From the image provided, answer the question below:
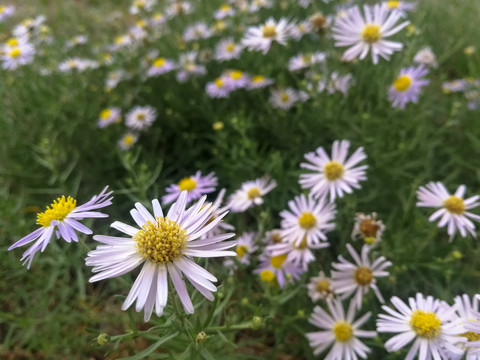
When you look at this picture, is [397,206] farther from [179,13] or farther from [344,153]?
[179,13]

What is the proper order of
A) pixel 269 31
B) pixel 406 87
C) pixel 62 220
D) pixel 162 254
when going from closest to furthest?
pixel 162 254 < pixel 62 220 < pixel 406 87 < pixel 269 31

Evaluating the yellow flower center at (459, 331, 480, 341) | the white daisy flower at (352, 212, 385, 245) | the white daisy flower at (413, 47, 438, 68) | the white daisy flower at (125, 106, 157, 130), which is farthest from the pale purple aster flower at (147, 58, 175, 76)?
the yellow flower center at (459, 331, 480, 341)

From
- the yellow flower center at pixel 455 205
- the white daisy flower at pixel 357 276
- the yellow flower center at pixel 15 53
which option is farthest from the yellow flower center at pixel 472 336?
the yellow flower center at pixel 15 53

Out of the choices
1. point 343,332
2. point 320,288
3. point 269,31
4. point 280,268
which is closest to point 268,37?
point 269,31

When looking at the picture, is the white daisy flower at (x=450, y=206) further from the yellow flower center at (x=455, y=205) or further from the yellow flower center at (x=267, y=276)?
the yellow flower center at (x=267, y=276)

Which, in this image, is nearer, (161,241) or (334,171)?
(161,241)

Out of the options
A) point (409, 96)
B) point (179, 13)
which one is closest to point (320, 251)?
point (409, 96)

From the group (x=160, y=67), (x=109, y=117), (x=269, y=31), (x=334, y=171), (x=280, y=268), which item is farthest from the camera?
(x=160, y=67)

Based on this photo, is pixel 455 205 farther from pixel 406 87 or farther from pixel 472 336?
pixel 406 87

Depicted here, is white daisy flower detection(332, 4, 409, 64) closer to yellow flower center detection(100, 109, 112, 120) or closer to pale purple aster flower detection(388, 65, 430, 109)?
pale purple aster flower detection(388, 65, 430, 109)
